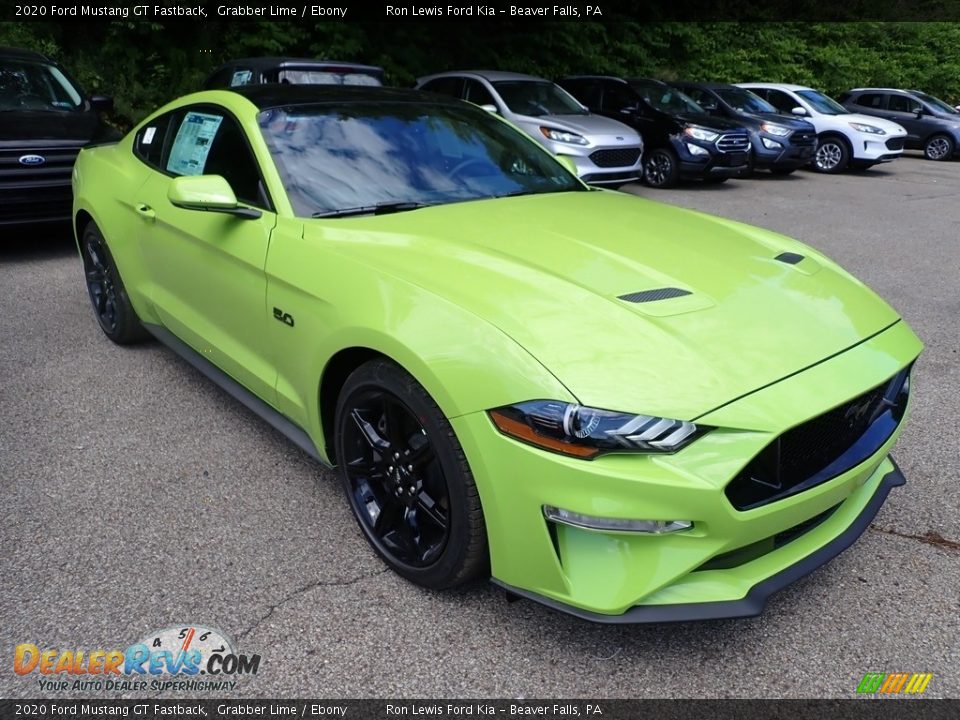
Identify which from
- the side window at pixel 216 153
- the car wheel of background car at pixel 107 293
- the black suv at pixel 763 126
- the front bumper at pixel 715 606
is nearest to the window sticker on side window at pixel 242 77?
→ the car wheel of background car at pixel 107 293

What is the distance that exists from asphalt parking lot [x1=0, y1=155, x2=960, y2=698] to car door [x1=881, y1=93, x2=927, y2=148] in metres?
15.6

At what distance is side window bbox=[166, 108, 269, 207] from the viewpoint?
3.10m

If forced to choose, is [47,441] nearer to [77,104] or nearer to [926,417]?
[926,417]

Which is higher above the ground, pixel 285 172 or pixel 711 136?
pixel 285 172

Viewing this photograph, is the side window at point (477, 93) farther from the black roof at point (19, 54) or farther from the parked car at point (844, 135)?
the parked car at point (844, 135)

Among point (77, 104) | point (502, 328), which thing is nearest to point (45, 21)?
point (77, 104)

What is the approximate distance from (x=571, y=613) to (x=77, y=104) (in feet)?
25.1

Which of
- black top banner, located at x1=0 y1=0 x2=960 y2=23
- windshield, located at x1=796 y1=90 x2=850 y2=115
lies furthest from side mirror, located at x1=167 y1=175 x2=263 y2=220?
windshield, located at x1=796 y1=90 x2=850 y2=115

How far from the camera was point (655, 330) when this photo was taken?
213 cm

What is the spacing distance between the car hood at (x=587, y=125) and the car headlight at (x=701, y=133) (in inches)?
51.3

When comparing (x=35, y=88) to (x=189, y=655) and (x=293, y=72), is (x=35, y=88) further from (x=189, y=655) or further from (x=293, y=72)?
(x=189, y=655)

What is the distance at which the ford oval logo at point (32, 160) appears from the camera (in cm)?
626

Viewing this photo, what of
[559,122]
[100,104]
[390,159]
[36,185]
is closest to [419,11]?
[559,122]

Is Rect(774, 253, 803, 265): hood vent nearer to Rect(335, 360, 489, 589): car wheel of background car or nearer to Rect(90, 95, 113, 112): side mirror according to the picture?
Rect(335, 360, 489, 589): car wheel of background car
